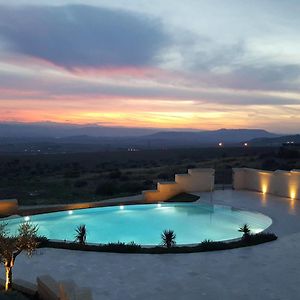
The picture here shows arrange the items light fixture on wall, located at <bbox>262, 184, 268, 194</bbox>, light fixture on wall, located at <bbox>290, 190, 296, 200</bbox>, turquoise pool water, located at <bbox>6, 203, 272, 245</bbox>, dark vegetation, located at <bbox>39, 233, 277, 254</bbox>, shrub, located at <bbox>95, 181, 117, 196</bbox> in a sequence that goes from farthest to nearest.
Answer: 1. shrub, located at <bbox>95, 181, 117, 196</bbox>
2. light fixture on wall, located at <bbox>262, 184, 268, 194</bbox>
3. light fixture on wall, located at <bbox>290, 190, 296, 200</bbox>
4. turquoise pool water, located at <bbox>6, 203, 272, 245</bbox>
5. dark vegetation, located at <bbox>39, 233, 277, 254</bbox>

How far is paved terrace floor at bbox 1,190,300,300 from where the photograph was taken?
6988 millimetres

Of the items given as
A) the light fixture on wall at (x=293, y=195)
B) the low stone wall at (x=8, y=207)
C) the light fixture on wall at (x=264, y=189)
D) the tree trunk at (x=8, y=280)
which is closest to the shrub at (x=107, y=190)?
the low stone wall at (x=8, y=207)

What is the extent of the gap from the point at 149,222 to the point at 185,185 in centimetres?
495

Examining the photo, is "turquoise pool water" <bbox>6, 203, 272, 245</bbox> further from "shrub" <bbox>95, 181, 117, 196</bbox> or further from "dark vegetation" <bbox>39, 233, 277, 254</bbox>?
"shrub" <bbox>95, 181, 117, 196</bbox>

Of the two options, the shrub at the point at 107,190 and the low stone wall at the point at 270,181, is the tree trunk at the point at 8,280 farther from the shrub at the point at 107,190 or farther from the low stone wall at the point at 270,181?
the shrub at the point at 107,190

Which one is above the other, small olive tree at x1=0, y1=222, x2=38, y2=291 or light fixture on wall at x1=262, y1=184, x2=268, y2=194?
small olive tree at x1=0, y1=222, x2=38, y2=291

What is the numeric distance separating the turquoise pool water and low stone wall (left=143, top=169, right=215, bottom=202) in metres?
0.92

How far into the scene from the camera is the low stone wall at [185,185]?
18625 millimetres

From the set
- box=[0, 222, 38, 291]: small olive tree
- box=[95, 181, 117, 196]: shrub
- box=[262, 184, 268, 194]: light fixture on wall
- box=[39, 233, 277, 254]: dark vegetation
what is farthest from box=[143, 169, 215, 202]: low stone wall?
box=[0, 222, 38, 291]: small olive tree

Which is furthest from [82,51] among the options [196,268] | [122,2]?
[196,268]

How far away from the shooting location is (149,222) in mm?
15250

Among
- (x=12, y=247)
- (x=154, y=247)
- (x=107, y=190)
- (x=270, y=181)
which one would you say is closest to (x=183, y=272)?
(x=154, y=247)

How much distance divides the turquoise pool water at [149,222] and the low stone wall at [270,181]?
12.0 ft

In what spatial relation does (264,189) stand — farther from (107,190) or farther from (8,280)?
(8,280)
